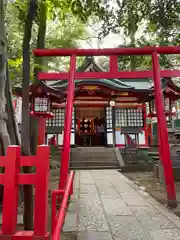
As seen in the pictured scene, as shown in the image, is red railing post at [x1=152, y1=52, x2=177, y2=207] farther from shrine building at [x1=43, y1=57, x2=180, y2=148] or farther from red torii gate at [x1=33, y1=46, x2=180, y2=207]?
shrine building at [x1=43, y1=57, x2=180, y2=148]

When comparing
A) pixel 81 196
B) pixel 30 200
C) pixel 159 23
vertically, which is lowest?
→ pixel 81 196

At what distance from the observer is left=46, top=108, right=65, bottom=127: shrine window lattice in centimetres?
1429

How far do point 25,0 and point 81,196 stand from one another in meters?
5.91

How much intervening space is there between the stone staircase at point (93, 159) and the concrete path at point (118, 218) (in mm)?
5295

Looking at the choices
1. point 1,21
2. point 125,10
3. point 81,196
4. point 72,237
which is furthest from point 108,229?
point 125,10

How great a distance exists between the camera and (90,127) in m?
17.1

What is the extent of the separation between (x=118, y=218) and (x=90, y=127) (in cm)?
1350

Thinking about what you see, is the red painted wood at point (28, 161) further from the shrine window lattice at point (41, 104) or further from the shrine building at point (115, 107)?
the shrine building at point (115, 107)

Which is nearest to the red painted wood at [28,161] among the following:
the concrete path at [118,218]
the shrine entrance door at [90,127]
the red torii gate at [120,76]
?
the concrete path at [118,218]

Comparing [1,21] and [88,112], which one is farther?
[88,112]

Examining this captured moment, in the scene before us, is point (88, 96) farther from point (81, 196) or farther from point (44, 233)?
point (44, 233)

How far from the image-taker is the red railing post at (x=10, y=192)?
1994 mm

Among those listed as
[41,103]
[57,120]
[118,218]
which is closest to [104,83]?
[41,103]

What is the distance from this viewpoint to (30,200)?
120 inches
